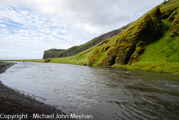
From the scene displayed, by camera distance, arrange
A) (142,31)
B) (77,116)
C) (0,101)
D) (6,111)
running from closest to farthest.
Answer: (6,111) → (0,101) → (77,116) → (142,31)

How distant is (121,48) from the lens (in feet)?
168

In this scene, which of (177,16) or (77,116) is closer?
(77,116)

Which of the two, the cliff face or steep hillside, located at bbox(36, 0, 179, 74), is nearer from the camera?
steep hillside, located at bbox(36, 0, 179, 74)

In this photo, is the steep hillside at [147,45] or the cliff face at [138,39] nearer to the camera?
the steep hillside at [147,45]

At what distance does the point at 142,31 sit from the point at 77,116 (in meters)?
52.9

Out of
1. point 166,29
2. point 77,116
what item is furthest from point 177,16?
point 77,116

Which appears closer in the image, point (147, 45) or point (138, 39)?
point (147, 45)

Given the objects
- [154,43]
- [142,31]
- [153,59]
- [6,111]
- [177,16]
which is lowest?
A: [6,111]

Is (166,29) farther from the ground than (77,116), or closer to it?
farther from the ground

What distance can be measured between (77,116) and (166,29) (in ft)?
205

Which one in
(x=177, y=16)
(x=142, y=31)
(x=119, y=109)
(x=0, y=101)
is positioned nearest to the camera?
(x=0, y=101)

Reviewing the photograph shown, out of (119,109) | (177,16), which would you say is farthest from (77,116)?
(177,16)

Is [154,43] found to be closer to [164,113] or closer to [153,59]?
[153,59]

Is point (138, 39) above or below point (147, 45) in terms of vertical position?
above
